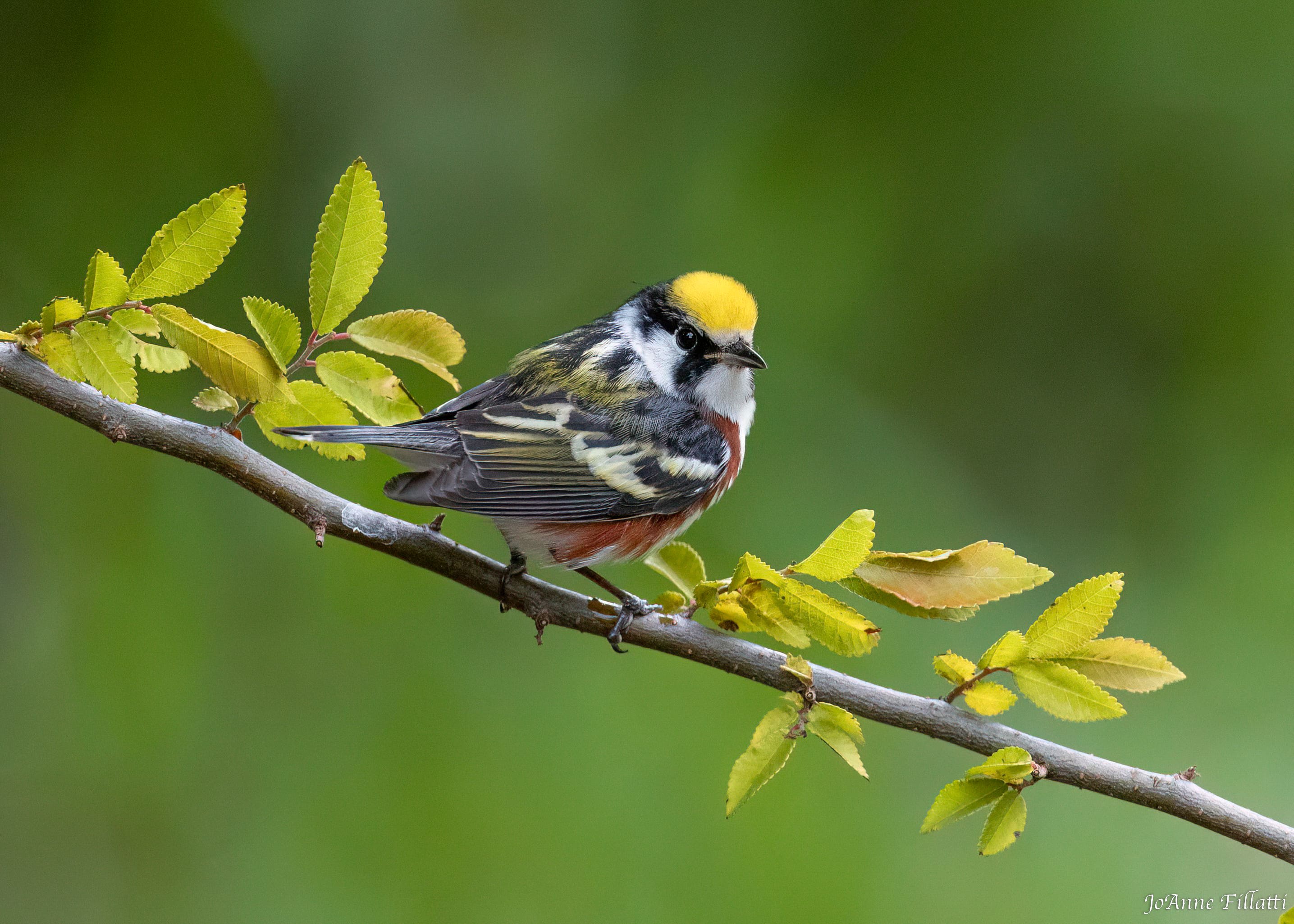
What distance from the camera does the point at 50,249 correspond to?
10.1 ft

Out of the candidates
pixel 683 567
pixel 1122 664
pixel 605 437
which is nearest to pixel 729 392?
pixel 605 437

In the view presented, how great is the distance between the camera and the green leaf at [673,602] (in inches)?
70.2

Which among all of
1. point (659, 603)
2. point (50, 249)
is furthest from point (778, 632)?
point (50, 249)

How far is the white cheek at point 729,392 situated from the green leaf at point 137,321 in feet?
4.18

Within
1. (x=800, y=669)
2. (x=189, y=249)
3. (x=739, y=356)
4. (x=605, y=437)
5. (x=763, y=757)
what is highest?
(x=739, y=356)

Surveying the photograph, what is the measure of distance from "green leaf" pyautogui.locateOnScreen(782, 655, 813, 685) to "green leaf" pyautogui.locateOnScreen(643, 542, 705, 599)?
0.27 m

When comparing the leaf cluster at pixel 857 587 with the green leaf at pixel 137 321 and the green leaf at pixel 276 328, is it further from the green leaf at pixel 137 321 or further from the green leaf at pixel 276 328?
the green leaf at pixel 137 321

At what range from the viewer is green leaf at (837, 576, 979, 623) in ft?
5.12

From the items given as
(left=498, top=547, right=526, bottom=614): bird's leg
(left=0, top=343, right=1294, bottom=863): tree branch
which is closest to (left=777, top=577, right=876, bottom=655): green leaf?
(left=0, top=343, right=1294, bottom=863): tree branch

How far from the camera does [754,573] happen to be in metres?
1.57

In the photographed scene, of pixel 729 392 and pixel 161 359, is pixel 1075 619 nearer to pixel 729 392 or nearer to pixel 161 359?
pixel 729 392

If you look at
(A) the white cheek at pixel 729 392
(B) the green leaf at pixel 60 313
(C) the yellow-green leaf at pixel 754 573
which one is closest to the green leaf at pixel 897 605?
(C) the yellow-green leaf at pixel 754 573

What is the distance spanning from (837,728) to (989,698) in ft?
0.83
